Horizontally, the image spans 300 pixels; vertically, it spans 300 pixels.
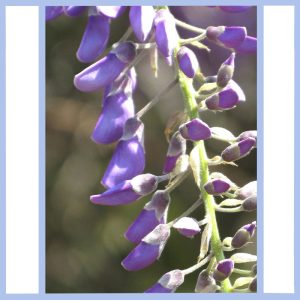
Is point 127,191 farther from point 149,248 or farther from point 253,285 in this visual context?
point 253,285

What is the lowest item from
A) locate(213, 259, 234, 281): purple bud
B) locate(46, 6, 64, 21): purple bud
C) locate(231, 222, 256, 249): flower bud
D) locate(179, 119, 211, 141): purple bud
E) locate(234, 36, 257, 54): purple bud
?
locate(213, 259, 234, 281): purple bud

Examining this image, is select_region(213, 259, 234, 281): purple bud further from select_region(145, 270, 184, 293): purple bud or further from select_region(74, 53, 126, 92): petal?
select_region(74, 53, 126, 92): petal

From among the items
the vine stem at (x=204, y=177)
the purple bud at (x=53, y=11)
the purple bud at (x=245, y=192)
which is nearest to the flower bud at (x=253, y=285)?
the vine stem at (x=204, y=177)

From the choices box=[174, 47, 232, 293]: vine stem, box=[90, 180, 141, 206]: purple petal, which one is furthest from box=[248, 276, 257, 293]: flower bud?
box=[90, 180, 141, 206]: purple petal

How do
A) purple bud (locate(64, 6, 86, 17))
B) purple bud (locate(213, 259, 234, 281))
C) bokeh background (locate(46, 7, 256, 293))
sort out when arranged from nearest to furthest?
purple bud (locate(213, 259, 234, 281))
purple bud (locate(64, 6, 86, 17))
bokeh background (locate(46, 7, 256, 293))

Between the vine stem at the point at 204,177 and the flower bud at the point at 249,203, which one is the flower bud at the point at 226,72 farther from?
the flower bud at the point at 249,203

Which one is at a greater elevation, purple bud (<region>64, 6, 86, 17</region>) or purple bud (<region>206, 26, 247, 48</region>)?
purple bud (<region>64, 6, 86, 17</region>)
